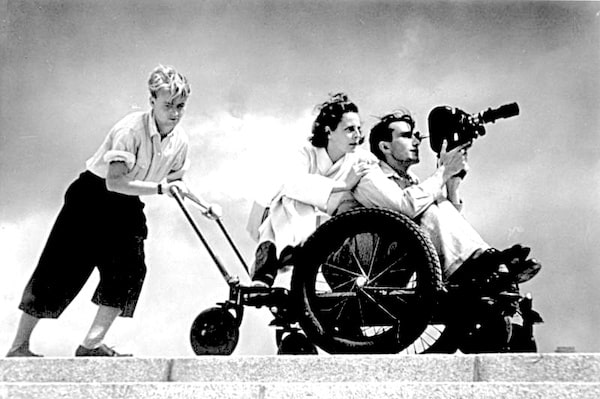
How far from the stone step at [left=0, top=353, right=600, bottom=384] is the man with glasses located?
66 centimetres

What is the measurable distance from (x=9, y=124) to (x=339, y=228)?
1952 mm

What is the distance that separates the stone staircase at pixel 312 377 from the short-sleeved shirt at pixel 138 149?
3.41 feet

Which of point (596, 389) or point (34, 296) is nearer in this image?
point (596, 389)

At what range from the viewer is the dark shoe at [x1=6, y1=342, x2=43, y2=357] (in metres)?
3.99

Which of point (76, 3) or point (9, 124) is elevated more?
point (76, 3)

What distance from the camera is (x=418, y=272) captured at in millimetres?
3686

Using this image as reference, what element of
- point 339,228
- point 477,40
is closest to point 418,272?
point 339,228

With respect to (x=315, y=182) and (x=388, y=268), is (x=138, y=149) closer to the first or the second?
(x=315, y=182)

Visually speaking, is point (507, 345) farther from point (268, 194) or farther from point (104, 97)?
point (104, 97)

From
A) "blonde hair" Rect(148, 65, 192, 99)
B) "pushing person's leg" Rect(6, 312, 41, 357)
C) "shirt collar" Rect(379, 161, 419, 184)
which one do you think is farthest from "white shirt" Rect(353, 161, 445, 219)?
"pushing person's leg" Rect(6, 312, 41, 357)

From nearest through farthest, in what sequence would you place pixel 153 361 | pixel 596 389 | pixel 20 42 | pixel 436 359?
pixel 596 389, pixel 436 359, pixel 153 361, pixel 20 42

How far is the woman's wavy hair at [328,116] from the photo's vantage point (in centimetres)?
446

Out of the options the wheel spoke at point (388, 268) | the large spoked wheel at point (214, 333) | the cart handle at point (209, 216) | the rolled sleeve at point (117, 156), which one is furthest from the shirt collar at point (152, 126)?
the wheel spoke at point (388, 268)

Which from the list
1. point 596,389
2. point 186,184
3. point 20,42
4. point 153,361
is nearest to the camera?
point 596,389
